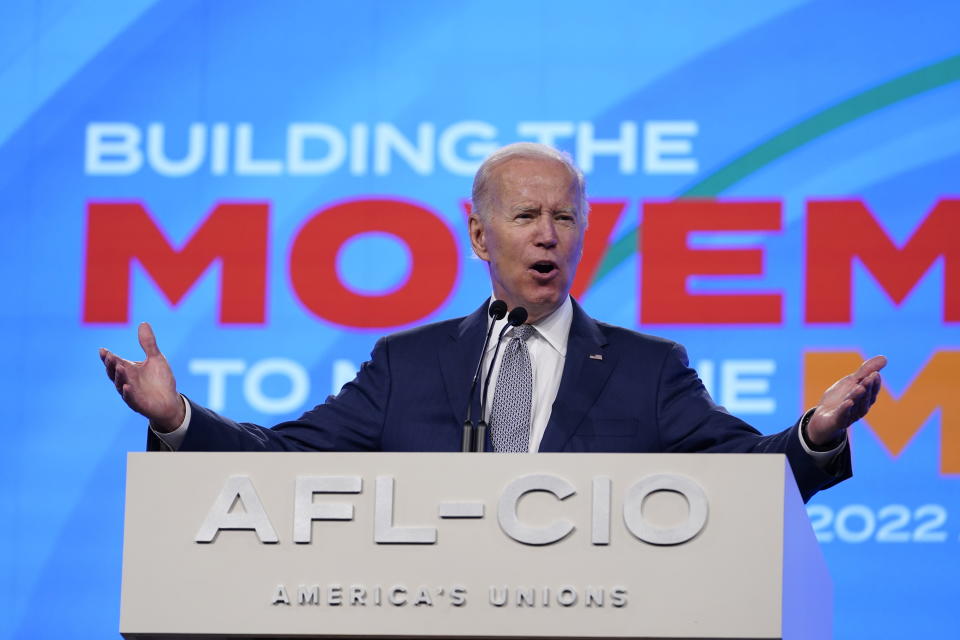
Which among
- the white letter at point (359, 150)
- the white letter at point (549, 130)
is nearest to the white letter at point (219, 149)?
the white letter at point (359, 150)

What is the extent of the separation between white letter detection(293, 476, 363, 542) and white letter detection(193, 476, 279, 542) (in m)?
0.04

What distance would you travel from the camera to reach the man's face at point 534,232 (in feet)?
9.82

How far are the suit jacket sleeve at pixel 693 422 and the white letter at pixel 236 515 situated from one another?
0.92m

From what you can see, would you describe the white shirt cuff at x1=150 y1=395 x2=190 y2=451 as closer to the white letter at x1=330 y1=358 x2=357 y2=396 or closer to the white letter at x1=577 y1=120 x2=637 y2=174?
the white letter at x1=330 y1=358 x2=357 y2=396

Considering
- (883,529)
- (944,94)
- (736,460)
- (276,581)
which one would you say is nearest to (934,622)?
(883,529)

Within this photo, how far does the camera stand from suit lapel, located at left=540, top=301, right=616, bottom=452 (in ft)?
9.21

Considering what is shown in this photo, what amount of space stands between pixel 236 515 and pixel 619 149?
2394 mm

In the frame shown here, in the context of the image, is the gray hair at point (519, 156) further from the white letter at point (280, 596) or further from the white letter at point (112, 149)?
the white letter at point (112, 149)

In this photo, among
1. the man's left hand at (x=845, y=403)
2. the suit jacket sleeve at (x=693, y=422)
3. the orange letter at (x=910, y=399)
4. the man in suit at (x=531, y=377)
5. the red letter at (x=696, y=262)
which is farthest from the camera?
the red letter at (x=696, y=262)

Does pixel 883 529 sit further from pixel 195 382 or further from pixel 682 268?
pixel 195 382

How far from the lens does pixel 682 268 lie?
4.18m

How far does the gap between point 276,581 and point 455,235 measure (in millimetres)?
2327

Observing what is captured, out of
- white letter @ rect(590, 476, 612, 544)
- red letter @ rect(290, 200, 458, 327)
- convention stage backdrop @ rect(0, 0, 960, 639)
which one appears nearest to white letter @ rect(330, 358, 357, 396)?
convention stage backdrop @ rect(0, 0, 960, 639)

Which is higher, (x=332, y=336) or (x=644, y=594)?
(x=332, y=336)
